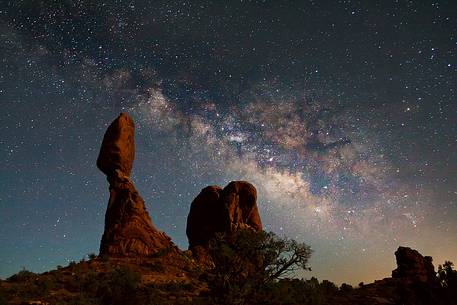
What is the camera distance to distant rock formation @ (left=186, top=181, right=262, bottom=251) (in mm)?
51688

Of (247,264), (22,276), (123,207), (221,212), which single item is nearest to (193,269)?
(247,264)

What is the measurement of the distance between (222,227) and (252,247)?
26.6 meters

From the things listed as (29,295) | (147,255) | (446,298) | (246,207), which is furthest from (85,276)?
(446,298)

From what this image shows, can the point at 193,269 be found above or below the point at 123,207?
A: below

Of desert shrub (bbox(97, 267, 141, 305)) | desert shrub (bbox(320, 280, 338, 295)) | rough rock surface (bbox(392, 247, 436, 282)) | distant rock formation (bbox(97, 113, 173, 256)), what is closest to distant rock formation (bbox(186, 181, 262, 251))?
distant rock formation (bbox(97, 113, 173, 256))

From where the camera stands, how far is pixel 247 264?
25.2 m

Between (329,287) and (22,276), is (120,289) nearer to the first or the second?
(22,276)

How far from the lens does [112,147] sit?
50.0 metres

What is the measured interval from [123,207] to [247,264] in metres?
25.0

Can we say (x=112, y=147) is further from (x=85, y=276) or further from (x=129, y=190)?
(x=85, y=276)

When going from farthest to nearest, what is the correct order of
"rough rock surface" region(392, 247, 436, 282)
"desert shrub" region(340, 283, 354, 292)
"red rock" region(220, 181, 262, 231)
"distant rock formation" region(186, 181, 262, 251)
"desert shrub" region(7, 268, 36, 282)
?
1. "red rock" region(220, 181, 262, 231)
2. "distant rock formation" region(186, 181, 262, 251)
3. "rough rock surface" region(392, 247, 436, 282)
4. "desert shrub" region(340, 283, 354, 292)
5. "desert shrub" region(7, 268, 36, 282)

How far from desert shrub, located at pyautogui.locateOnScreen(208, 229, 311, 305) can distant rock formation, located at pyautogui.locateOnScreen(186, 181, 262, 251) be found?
25.0 meters

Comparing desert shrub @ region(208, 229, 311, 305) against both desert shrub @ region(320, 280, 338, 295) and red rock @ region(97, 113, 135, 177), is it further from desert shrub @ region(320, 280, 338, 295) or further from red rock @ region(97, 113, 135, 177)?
red rock @ region(97, 113, 135, 177)

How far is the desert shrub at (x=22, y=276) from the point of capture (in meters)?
32.6
